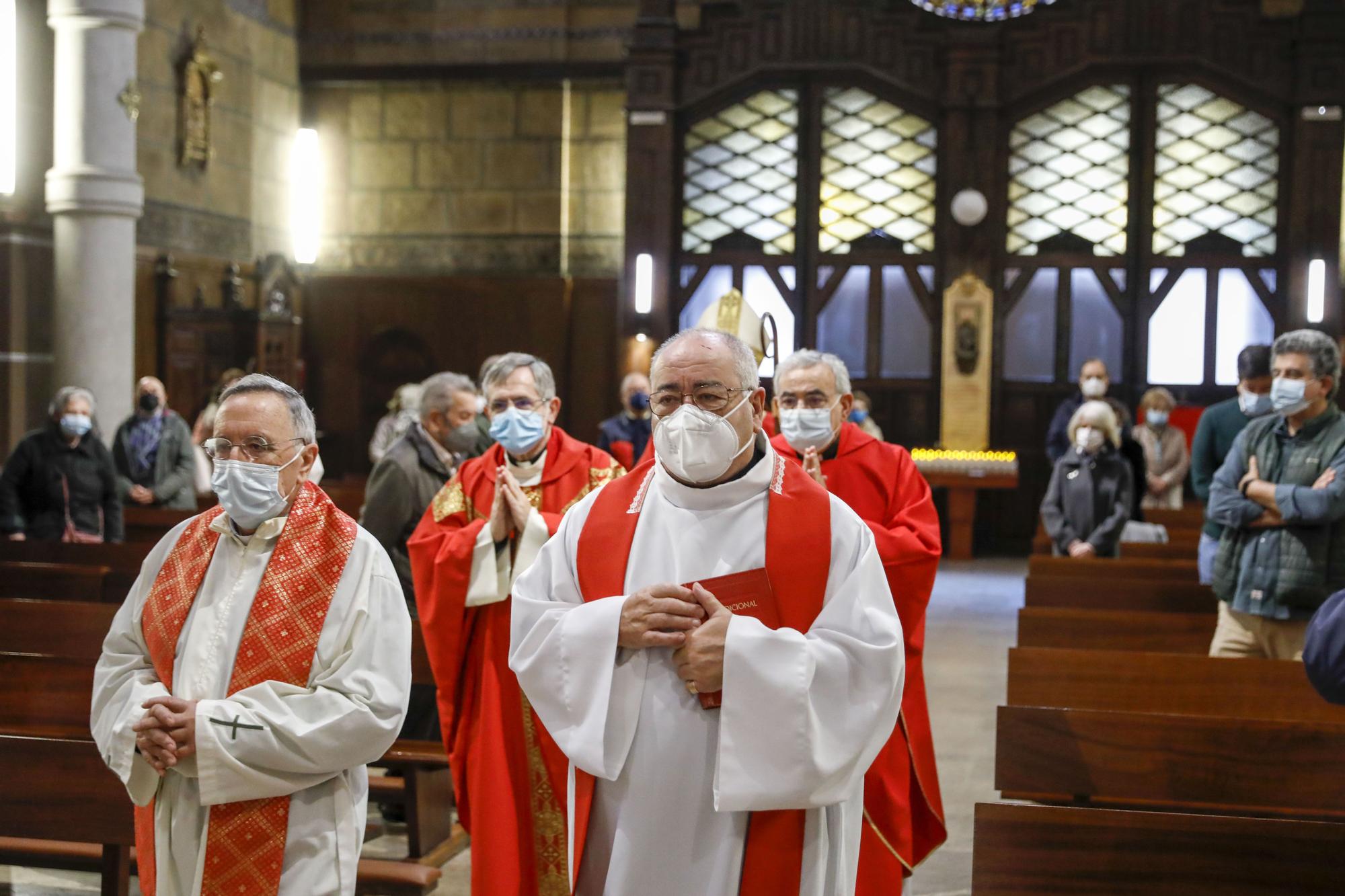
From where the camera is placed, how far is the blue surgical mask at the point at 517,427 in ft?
13.2

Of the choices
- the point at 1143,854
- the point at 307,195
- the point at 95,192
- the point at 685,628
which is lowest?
the point at 1143,854

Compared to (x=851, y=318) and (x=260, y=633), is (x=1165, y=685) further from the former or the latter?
(x=851, y=318)

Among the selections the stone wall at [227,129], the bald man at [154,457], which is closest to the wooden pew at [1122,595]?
the bald man at [154,457]

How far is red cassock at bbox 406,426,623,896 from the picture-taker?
3.61 m

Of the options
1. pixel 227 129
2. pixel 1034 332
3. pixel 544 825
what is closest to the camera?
pixel 544 825

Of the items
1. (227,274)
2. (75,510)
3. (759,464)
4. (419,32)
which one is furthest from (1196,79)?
(759,464)

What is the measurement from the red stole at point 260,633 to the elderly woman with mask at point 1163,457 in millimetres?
8883

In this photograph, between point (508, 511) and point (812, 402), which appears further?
point (812, 402)

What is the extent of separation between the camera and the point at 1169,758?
3.56m

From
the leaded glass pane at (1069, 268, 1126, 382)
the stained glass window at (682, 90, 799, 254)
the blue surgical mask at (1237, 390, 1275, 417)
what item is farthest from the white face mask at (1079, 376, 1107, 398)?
the stained glass window at (682, 90, 799, 254)

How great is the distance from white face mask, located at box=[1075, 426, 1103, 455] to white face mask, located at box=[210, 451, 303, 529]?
5213mm

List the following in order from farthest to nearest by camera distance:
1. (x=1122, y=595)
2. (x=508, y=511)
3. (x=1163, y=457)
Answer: (x=1163, y=457) < (x=1122, y=595) < (x=508, y=511)

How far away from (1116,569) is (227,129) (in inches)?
408

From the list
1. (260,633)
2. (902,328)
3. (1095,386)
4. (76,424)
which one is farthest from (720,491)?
(902,328)
